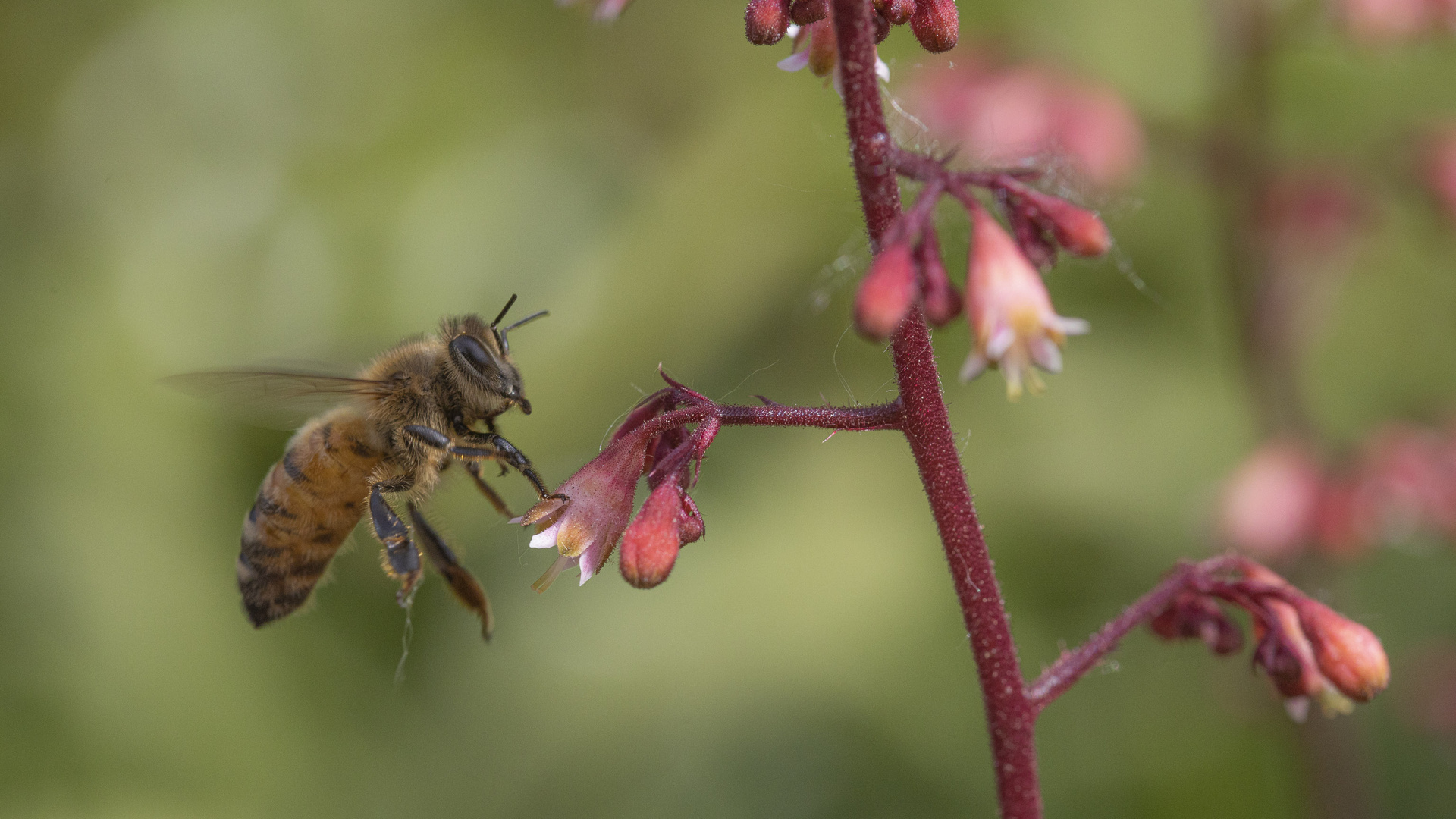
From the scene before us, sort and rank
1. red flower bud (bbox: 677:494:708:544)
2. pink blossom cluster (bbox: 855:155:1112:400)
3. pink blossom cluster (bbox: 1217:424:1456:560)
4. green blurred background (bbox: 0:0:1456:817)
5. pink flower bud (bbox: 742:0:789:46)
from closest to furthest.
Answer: pink blossom cluster (bbox: 855:155:1112:400), pink flower bud (bbox: 742:0:789:46), red flower bud (bbox: 677:494:708:544), pink blossom cluster (bbox: 1217:424:1456:560), green blurred background (bbox: 0:0:1456:817)

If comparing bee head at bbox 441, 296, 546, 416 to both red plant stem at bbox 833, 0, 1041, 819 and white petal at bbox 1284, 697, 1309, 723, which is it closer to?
red plant stem at bbox 833, 0, 1041, 819

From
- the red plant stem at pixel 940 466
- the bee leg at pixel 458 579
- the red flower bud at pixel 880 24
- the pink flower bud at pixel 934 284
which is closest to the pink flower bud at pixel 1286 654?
the red plant stem at pixel 940 466

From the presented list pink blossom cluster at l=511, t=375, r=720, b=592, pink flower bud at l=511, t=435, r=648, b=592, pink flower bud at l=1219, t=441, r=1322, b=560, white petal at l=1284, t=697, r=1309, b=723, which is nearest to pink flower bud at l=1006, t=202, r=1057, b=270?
pink blossom cluster at l=511, t=375, r=720, b=592

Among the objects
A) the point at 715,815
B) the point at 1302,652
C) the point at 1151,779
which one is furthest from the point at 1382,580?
the point at 1302,652

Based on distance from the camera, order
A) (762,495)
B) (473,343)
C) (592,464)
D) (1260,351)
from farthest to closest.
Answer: (762,495) → (1260,351) → (473,343) → (592,464)

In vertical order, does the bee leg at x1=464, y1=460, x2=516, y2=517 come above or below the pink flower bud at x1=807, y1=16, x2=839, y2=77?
below

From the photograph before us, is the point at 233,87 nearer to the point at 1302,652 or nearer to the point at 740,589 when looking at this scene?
the point at 740,589
